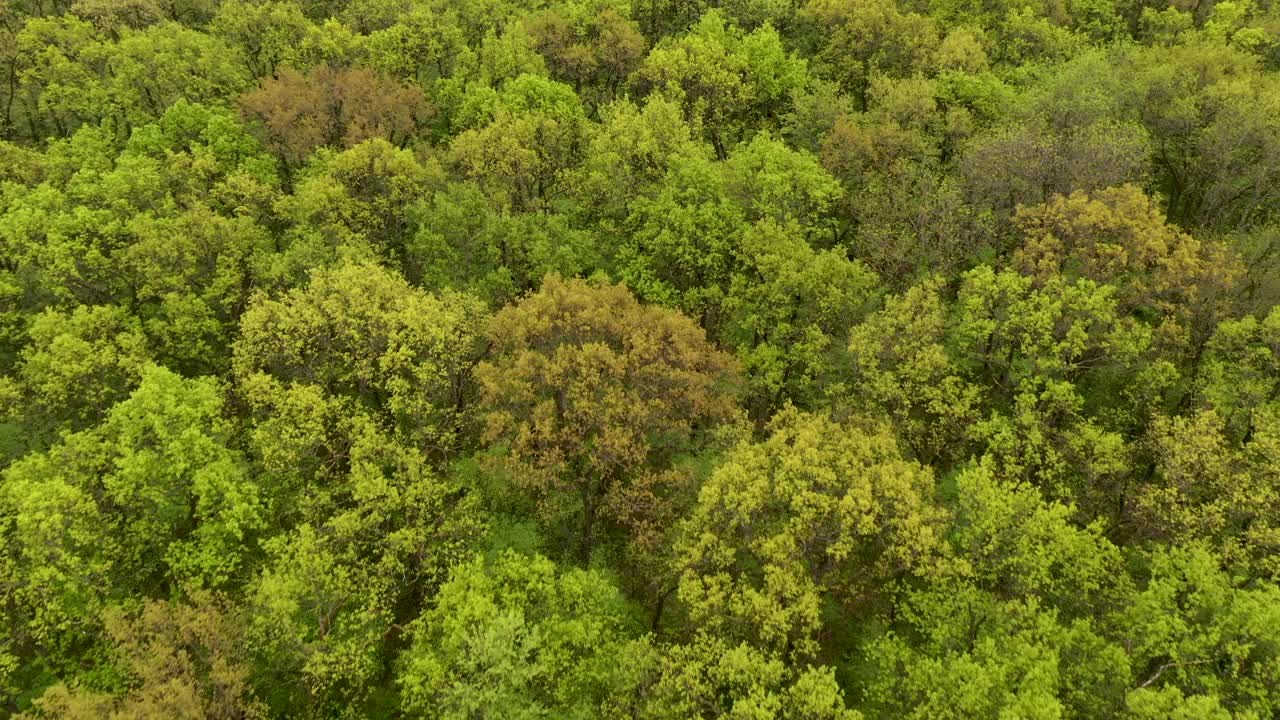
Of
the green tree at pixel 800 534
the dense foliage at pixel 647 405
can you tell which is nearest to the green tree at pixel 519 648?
the dense foliage at pixel 647 405

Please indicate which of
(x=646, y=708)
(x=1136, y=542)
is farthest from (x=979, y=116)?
(x=646, y=708)

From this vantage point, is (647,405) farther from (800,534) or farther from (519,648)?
(519,648)

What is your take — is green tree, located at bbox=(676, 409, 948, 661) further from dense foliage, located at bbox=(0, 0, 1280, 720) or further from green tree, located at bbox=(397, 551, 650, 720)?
green tree, located at bbox=(397, 551, 650, 720)

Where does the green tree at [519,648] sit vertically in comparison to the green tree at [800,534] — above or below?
below

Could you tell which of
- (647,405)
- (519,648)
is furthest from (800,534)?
(519,648)

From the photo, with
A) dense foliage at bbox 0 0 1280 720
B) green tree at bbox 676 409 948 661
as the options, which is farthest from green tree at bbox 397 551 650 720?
green tree at bbox 676 409 948 661

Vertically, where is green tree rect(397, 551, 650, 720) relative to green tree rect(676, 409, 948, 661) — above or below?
below

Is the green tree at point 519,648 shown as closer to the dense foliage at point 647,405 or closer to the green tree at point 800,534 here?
the dense foliage at point 647,405

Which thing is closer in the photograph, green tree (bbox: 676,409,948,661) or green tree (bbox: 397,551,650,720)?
green tree (bbox: 397,551,650,720)
